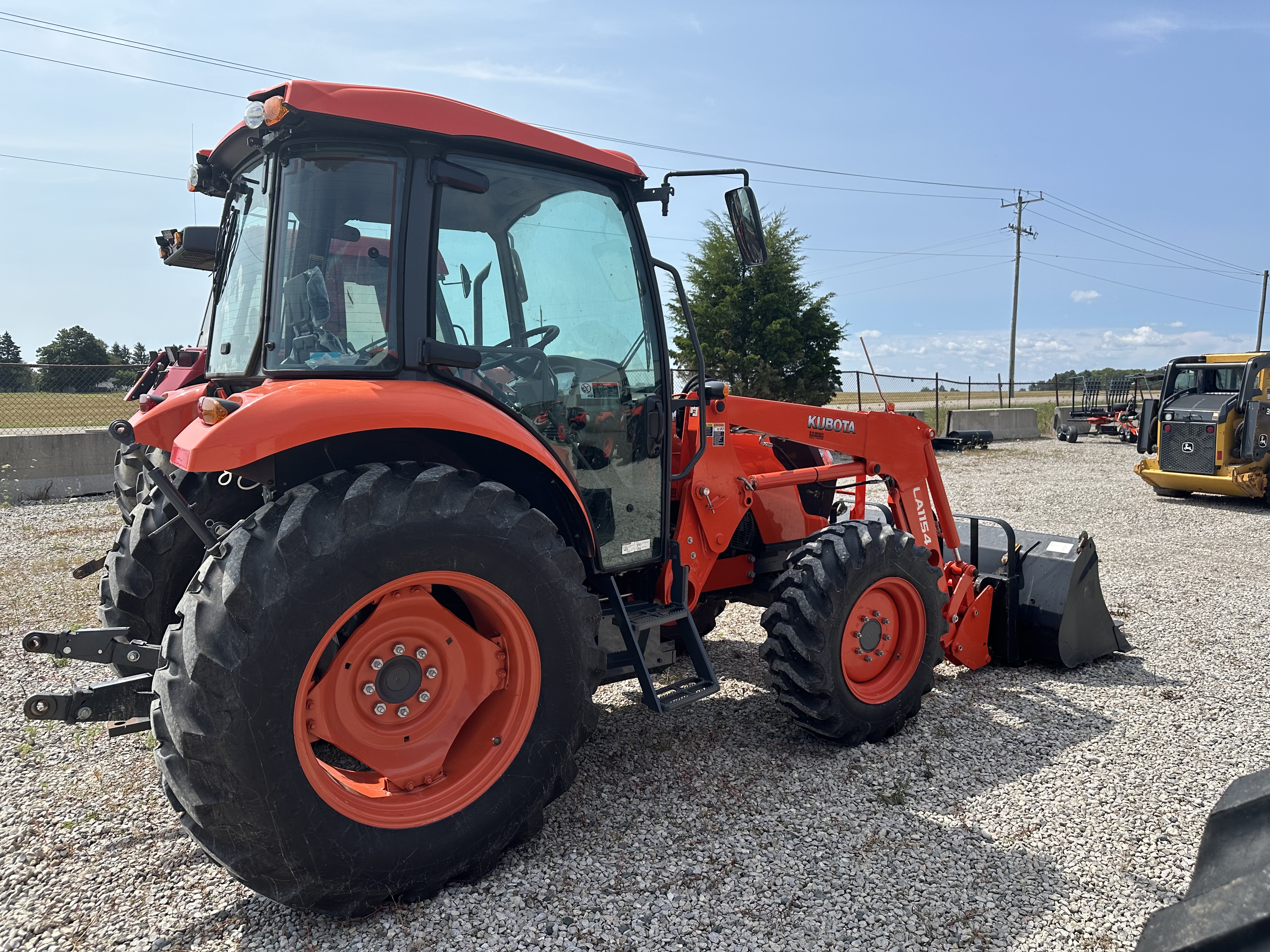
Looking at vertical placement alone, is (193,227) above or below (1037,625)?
above

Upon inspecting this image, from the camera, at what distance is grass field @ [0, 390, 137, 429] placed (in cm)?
1228

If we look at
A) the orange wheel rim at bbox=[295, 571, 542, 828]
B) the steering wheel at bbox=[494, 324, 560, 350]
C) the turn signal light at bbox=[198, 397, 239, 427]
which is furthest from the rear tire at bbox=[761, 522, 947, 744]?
the turn signal light at bbox=[198, 397, 239, 427]

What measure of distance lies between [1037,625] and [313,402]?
4.36m

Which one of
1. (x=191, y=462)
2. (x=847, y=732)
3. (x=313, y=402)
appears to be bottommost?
(x=847, y=732)

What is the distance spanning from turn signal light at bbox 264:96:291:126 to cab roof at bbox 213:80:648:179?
4 centimetres

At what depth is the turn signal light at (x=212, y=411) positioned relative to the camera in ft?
7.95

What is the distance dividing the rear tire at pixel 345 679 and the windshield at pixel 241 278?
2.64 ft

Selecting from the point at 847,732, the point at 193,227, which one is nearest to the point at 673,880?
the point at 847,732

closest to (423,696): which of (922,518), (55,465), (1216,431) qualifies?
(922,518)

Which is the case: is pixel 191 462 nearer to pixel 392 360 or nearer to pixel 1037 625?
pixel 392 360

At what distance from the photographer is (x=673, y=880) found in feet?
9.40

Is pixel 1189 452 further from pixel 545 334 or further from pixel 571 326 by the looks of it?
pixel 545 334

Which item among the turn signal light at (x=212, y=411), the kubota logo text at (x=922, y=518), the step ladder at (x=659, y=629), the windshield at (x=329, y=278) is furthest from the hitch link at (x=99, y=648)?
the kubota logo text at (x=922, y=518)

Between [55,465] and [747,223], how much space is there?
1156 cm
